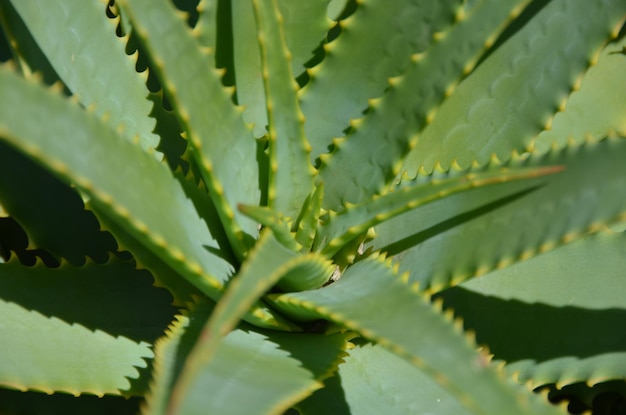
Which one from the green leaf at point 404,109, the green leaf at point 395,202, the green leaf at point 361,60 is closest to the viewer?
the green leaf at point 395,202

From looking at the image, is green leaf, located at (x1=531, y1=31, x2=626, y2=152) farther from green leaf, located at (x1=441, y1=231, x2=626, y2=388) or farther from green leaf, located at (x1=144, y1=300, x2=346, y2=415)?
green leaf, located at (x1=144, y1=300, x2=346, y2=415)

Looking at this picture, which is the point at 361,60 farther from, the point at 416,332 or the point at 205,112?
the point at 416,332

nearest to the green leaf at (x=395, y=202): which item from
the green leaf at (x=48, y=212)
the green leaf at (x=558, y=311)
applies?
the green leaf at (x=558, y=311)

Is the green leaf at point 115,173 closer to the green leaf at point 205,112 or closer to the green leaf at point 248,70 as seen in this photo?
the green leaf at point 205,112

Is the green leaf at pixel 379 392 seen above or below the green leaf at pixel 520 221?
below

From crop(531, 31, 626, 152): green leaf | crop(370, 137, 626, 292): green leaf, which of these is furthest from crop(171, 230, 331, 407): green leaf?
crop(531, 31, 626, 152): green leaf

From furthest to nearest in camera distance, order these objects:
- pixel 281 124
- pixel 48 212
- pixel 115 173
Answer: pixel 48 212 → pixel 281 124 → pixel 115 173

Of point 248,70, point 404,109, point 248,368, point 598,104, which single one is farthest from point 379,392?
point 598,104
